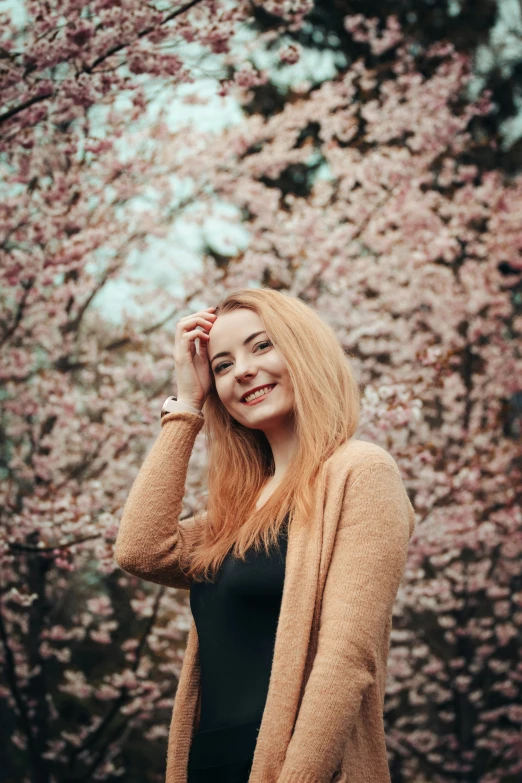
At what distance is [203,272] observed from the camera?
5.41m

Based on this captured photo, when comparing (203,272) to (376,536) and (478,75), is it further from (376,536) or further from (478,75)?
(478,75)

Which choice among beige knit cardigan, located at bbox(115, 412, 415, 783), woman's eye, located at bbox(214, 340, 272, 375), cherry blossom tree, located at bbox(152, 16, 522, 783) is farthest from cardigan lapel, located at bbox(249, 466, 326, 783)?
cherry blossom tree, located at bbox(152, 16, 522, 783)

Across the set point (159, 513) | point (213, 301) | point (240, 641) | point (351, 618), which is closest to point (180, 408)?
point (159, 513)

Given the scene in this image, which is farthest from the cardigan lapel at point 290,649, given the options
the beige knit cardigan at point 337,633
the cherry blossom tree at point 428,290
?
the cherry blossom tree at point 428,290

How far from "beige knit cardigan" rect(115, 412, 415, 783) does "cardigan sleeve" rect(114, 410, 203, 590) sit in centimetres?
36

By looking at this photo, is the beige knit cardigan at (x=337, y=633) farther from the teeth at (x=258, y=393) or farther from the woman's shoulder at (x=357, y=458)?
the teeth at (x=258, y=393)

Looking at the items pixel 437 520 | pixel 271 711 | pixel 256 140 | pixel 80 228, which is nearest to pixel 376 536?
pixel 271 711

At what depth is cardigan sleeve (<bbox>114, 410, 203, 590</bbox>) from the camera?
1.66 meters

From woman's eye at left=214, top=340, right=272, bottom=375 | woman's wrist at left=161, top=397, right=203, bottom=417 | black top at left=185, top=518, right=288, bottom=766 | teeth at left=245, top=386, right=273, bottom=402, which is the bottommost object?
black top at left=185, top=518, right=288, bottom=766

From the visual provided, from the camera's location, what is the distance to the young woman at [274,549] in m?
1.29

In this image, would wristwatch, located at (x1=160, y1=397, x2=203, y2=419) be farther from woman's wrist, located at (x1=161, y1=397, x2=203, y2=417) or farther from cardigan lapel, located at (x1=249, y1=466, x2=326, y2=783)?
cardigan lapel, located at (x1=249, y1=466, x2=326, y2=783)

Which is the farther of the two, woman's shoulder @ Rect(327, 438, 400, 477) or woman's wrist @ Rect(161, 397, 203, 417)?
woman's wrist @ Rect(161, 397, 203, 417)

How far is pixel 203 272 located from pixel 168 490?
395 cm

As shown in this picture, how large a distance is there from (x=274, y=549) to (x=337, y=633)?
277 millimetres
